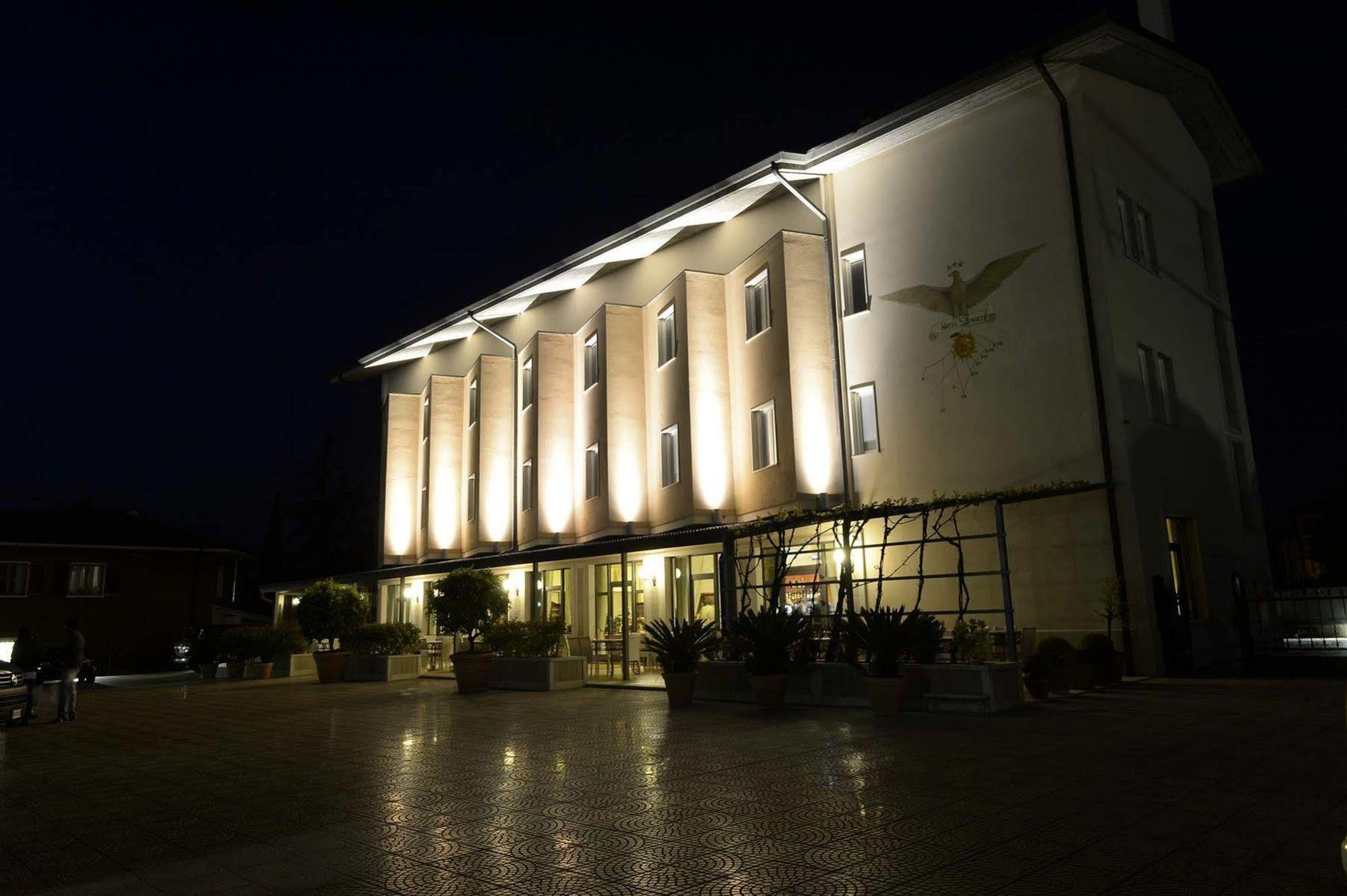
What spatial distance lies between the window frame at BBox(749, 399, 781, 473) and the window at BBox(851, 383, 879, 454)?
72.1 inches

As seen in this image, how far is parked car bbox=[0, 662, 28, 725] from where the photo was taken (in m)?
14.2

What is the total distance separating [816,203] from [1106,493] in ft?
30.4

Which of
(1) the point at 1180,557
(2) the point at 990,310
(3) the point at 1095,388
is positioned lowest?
(1) the point at 1180,557

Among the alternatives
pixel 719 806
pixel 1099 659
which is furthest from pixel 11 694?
pixel 1099 659

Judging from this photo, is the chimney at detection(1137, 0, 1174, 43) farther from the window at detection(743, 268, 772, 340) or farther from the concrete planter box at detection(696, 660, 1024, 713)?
the concrete planter box at detection(696, 660, 1024, 713)

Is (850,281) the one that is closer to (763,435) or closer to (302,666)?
(763,435)

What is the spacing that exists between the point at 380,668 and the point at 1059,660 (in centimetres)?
1701

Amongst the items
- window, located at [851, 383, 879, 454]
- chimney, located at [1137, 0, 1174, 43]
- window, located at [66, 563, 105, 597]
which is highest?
chimney, located at [1137, 0, 1174, 43]

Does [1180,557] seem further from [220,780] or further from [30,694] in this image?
[30,694]

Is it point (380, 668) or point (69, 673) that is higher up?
point (69, 673)

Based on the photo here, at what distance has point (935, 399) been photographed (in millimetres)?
18047

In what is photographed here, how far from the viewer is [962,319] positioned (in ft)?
58.6

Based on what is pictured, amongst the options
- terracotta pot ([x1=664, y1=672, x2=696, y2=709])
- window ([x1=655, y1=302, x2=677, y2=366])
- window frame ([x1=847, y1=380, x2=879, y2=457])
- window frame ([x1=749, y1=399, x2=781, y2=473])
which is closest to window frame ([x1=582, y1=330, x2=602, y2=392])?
window ([x1=655, y1=302, x2=677, y2=366])

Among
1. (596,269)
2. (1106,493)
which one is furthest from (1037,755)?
(596,269)
